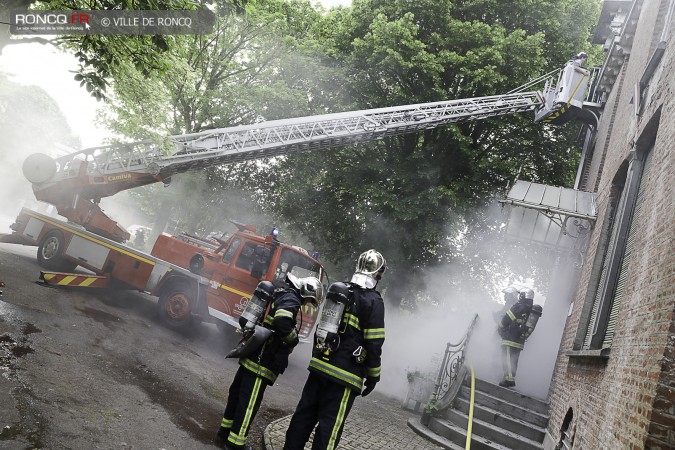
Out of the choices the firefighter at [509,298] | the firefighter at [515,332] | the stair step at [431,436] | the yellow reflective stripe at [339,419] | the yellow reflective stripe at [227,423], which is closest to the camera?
the yellow reflective stripe at [339,419]

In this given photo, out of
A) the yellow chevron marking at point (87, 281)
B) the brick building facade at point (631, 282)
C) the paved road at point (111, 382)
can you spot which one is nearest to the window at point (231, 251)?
the paved road at point (111, 382)

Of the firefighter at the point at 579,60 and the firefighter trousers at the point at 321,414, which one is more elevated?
the firefighter at the point at 579,60

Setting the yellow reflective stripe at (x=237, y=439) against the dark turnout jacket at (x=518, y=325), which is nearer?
the yellow reflective stripe at (x=237, y=439)

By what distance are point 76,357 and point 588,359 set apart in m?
6.04

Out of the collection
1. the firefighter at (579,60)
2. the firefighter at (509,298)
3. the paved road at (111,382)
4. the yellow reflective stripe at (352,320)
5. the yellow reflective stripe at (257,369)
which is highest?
the firefighter at (579,60)

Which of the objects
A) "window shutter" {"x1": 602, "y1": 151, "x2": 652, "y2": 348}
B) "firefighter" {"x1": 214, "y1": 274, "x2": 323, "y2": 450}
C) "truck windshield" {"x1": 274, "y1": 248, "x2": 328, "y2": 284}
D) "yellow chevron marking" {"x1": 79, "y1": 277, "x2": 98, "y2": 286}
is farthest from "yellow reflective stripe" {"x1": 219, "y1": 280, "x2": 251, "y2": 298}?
"window shutter" {"x1": 602, "y1": 151, "x2": 652, "y2": 348}

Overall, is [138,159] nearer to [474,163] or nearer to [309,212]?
[309,212]

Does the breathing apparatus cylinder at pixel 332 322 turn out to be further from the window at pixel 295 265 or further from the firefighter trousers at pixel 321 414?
the window at pixel 295 265

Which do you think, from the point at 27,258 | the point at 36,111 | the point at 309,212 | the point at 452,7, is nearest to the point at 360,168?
the point at 309,212

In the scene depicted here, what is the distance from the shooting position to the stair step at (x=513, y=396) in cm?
739

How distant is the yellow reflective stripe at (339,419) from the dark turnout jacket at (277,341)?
74 centimetres

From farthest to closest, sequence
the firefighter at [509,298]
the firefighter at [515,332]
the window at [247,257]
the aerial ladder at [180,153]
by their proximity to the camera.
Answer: the aerial ladder at [180,153] < the firefighter at [509,298] < the window at [247,257] < the firefighter at [515,332]

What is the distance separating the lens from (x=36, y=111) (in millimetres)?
39156

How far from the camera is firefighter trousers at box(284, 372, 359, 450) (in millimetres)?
3904
